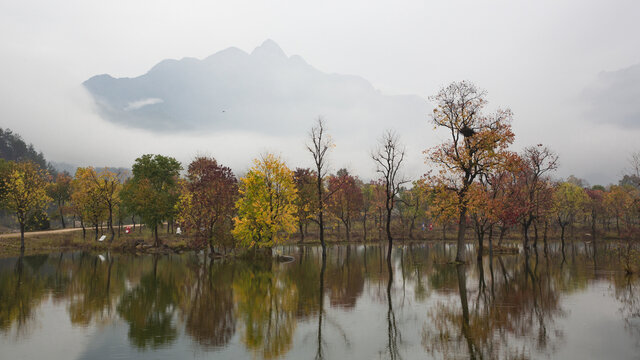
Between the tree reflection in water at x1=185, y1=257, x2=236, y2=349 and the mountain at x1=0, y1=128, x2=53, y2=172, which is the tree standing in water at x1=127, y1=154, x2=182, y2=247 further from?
the mountain at x1=0, y1=128, x2=53, y2=172

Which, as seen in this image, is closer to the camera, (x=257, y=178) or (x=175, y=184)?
(x=257, y=178)

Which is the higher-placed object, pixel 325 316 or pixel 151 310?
pixel 325 316

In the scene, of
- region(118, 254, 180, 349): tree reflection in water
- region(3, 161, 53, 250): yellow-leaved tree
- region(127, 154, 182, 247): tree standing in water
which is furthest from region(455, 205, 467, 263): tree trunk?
region(3, 161, 53, 250): yellow-leaved tree

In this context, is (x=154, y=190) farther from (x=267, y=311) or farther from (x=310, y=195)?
(x=267, y=311)

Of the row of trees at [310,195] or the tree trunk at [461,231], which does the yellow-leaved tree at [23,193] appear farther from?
the tree trunk at [461,231]

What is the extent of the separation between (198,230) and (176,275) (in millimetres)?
19559

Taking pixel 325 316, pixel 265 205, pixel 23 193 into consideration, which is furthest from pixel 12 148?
pixel 325 316

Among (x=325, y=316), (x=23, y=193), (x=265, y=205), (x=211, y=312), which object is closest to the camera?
(x=325, y=316)

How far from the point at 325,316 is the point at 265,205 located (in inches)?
1090

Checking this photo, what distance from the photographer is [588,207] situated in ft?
317

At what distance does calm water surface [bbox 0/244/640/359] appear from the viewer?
44.0 ft

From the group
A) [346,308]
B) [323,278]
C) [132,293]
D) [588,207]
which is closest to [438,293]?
[346,308]

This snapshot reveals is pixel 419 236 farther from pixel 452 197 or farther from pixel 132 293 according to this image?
pixel 132 293

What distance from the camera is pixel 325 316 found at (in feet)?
59.7
